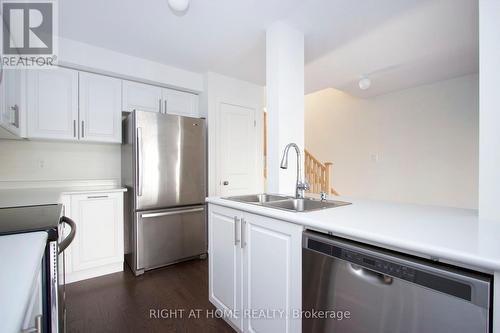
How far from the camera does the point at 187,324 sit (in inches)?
64.5

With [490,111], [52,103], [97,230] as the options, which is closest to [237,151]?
[97,230]

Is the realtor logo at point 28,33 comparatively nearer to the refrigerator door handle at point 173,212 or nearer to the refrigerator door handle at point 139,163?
the refrigerator door handle at point 139,163

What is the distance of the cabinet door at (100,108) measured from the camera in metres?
2.41

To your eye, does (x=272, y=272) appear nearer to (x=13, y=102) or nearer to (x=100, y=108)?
(x=13, y=102)

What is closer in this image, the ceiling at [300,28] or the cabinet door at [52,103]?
the ceiling at [300,28]

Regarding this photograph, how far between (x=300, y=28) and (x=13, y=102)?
239 centimetres

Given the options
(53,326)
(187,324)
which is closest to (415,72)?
(187,324)

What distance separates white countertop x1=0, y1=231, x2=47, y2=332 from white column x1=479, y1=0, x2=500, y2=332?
5.26ft

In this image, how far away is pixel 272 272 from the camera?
1224 millimetres

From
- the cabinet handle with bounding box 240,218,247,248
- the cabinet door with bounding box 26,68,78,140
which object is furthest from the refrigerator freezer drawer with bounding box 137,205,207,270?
the cabinet handle with bounding box 240,218,247,248

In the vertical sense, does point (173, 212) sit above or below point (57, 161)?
below

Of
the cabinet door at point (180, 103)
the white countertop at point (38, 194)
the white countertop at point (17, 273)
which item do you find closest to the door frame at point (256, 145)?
the cabinet door at point (180, 103)

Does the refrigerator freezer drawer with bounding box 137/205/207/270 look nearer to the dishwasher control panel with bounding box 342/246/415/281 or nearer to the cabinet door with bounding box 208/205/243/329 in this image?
the cabinet door with bounding box 208/205/243/329

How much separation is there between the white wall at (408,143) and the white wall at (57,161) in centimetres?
395
